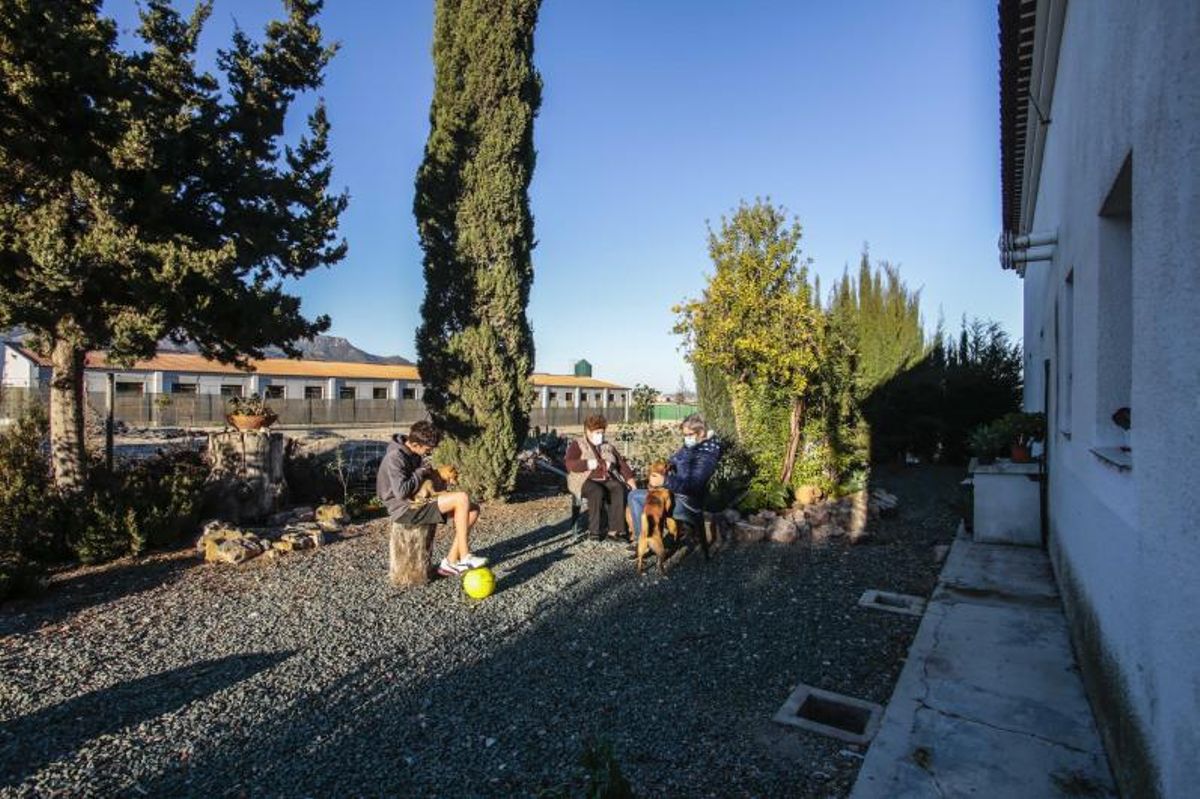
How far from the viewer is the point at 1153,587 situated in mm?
1931

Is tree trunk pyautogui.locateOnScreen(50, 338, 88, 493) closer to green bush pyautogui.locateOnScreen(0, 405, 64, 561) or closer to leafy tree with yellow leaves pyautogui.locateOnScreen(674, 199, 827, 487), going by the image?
green bush pyautogui.locateOnScreen(0, 405, 64, 561)

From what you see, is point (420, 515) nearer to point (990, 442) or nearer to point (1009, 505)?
point (1009, 505)

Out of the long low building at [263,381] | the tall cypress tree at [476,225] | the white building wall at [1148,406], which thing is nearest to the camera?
the white building wall at [1148,406]

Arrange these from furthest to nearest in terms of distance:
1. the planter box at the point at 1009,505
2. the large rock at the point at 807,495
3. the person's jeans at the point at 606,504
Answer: the large rock at the point at 807,495
the person's jeans at the point at 606,504
the planter box at the point at 1009,505

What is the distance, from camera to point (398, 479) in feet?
18.1

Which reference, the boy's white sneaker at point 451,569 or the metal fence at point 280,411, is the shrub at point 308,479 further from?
the metal fence at point 280,411

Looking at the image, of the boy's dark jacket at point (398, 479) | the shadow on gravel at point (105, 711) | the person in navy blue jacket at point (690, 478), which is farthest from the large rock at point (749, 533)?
the shadow on gravel at point (105, 711)

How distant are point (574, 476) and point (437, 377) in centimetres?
333

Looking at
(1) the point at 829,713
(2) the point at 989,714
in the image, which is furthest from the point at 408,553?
(2) the point at 989,714

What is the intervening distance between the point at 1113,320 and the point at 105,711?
515cm

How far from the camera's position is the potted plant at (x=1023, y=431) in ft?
23.1

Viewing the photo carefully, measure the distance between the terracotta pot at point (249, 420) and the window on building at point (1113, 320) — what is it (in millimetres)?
7972

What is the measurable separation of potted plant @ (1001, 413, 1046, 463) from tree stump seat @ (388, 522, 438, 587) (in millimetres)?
6091

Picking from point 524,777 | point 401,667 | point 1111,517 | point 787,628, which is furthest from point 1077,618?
point 401,667
